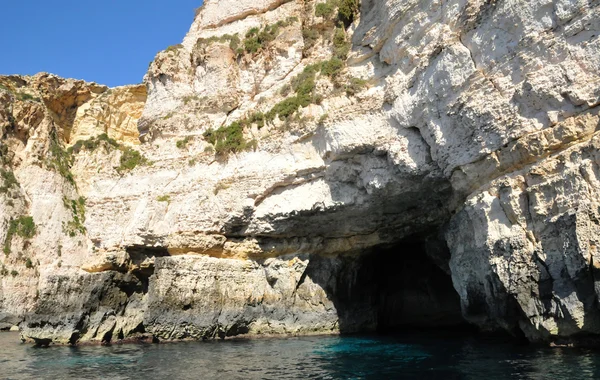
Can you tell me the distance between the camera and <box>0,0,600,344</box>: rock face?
44.9 feet

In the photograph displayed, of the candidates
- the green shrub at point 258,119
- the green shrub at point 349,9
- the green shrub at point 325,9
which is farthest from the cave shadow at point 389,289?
the green shrub at point 325,9

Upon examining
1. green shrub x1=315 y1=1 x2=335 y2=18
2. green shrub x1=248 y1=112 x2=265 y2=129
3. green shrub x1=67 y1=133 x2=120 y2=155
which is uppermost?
green shrub x1=315 y1=1 x2=335 y2=18

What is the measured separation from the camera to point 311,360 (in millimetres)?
14469

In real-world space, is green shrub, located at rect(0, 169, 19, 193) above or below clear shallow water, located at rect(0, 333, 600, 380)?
above

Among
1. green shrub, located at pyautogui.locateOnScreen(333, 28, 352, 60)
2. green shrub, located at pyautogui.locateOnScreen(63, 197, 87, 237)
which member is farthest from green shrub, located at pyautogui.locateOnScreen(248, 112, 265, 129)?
green shrub, located at pyautogui.locateOnScreen(63, 197, 87, 237)

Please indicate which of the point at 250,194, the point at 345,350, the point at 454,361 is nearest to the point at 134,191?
the point at 250,194

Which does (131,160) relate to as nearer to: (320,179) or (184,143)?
(184,143)

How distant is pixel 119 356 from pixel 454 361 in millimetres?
10469

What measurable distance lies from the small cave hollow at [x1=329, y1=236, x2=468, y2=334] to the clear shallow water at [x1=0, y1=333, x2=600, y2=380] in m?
4.05

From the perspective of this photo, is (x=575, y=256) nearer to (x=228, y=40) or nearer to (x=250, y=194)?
(x=250, y=194)

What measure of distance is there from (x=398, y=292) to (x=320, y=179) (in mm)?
10225

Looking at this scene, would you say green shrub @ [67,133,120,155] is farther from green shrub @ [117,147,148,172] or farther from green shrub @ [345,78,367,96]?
green shrub @ [345,78,367,96]

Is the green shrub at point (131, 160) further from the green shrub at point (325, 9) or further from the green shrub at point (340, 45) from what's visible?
the green shrub at point (325, 9)

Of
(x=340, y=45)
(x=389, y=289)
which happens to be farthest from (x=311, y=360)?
(x=340, y=45)
